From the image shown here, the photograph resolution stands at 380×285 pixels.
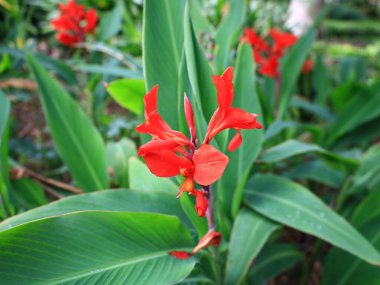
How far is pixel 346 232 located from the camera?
2.53ft

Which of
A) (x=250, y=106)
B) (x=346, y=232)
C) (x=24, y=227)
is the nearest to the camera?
(x=24, y=227)

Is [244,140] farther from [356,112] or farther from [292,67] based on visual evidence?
[356,112]

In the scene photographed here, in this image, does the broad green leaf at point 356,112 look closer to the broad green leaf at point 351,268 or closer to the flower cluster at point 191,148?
the broad green leaf at point 351,268

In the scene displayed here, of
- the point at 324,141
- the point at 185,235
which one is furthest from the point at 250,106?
the point at 324,141

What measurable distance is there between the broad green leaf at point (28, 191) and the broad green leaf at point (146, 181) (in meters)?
0.33

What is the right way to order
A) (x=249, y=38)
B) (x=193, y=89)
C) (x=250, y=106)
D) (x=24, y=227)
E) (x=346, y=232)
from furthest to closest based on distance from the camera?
(x=249, y=38), (x=250, y=106), (x=346, y=232), (x=193, y=89), (x=24, y=227)

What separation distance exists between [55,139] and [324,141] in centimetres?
106

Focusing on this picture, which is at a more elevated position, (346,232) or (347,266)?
(346,232)

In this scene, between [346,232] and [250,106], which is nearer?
[346,232]

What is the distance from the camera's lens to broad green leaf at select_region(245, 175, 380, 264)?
75 centimetres

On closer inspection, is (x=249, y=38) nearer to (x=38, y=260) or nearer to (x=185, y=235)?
(x=185, y=235)

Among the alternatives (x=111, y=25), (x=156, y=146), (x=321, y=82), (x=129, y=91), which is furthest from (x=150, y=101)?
(x=321, y=82)

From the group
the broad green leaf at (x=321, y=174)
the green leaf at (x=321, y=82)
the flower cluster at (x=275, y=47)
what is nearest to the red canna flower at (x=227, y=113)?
the broad green leaf at (x=321, y=174)

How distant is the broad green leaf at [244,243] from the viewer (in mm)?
769
